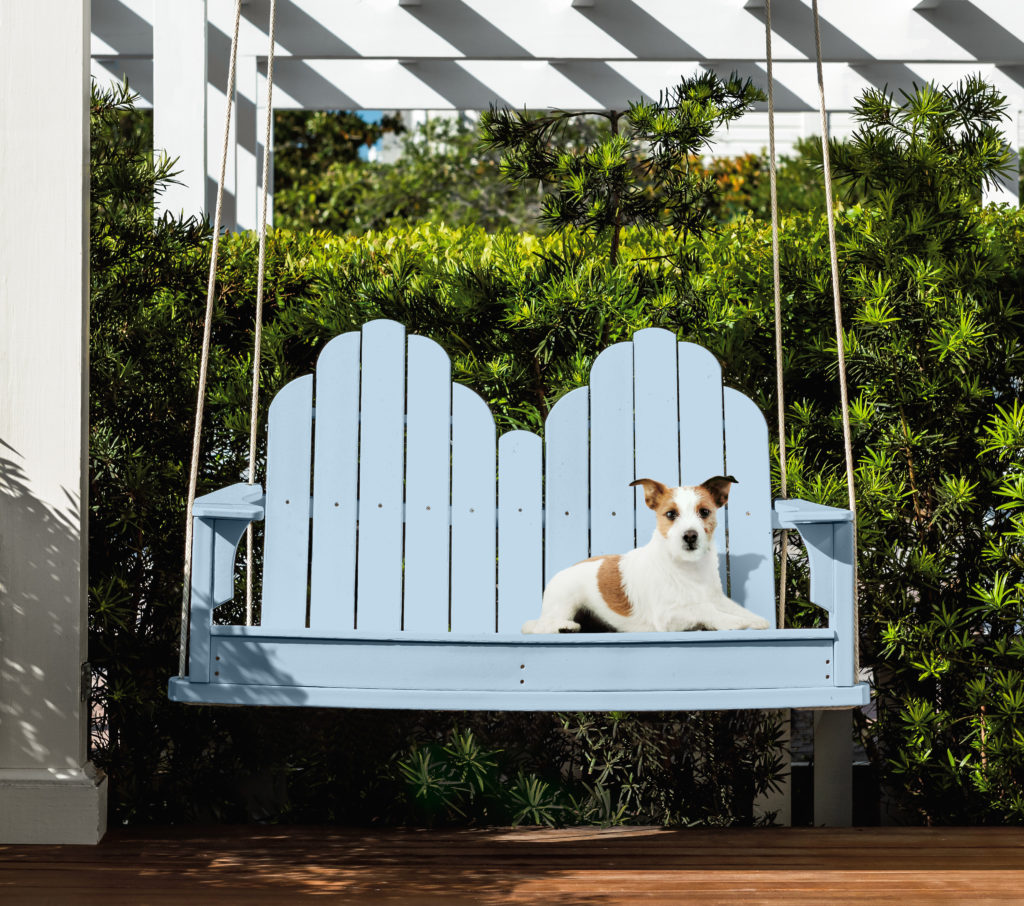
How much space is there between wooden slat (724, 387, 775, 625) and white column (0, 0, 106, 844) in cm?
147

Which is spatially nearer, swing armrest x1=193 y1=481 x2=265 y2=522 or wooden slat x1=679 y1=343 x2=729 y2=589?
swing armrest x1=193 y1=481 x2=265 y2=522

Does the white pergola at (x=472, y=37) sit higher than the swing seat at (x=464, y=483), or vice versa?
the white pergola at (x=472, y=37)

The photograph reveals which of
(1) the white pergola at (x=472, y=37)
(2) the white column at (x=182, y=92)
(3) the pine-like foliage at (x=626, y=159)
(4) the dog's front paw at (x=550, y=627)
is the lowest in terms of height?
(4) the dog's front paw at (x=550, y=627)

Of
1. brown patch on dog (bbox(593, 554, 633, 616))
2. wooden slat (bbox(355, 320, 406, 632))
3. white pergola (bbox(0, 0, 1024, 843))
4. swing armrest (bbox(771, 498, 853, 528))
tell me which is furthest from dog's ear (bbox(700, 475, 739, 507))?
white pergola (bbox(0, 0, 1024, 843))

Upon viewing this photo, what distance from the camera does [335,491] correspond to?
97.5 inches

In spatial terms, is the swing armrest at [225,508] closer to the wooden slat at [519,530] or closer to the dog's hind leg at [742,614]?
the wooden slat at [519,530]

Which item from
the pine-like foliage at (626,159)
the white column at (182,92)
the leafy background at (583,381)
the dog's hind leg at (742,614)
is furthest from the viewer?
the white column at (182,92)

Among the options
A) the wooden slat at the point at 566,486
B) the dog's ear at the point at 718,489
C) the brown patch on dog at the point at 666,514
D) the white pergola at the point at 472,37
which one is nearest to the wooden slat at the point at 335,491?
the wooden slat at the point at 566,486

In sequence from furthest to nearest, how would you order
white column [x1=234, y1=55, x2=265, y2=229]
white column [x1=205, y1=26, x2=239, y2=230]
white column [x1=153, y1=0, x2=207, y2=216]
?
white column [x1=234, y1=55, x2=265, y2=229] < white column [x1=205, y1=26, x2=239, y2=230] < white column [x1=153, y1=0, x2=207, y2=216]

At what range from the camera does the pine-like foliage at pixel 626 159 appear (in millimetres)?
2926

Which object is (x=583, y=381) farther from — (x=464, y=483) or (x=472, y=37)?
(x=472, y=37)

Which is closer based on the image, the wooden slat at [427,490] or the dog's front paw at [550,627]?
the dog's front paw at [550,627]

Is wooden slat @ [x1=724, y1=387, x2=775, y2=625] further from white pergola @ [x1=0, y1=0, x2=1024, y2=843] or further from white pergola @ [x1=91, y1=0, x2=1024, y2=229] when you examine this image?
white pergola @ [x1=91, y1=0, x2=1024, y2=229]

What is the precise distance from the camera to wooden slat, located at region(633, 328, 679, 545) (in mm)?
2504
